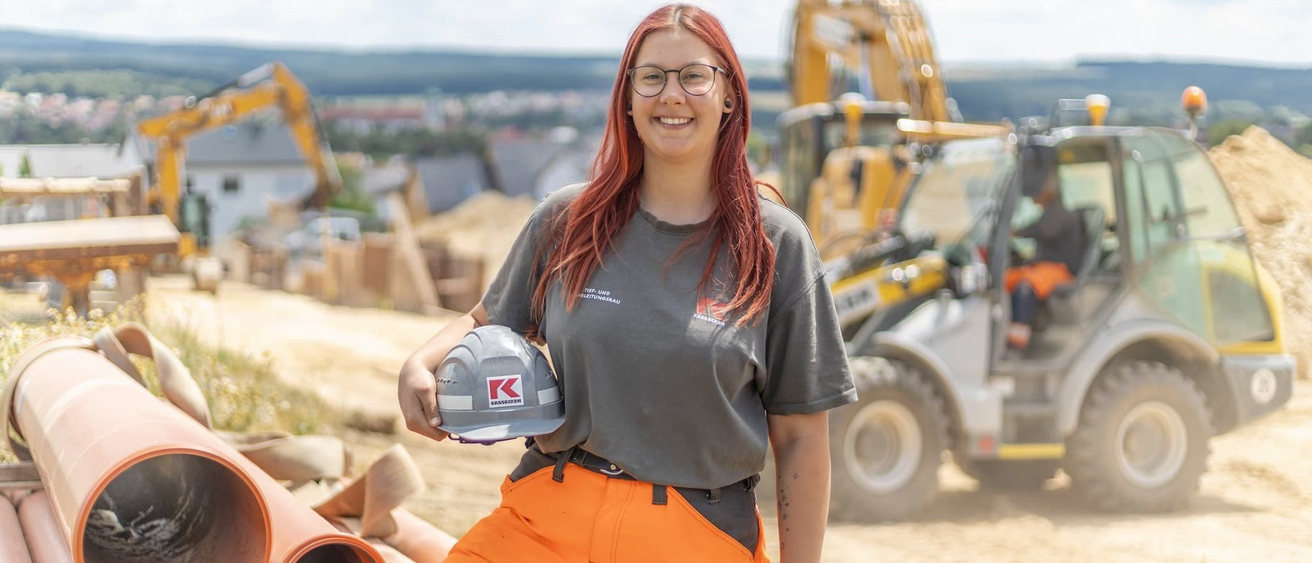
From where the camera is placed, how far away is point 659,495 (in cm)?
253

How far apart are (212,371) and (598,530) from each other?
13.5ft

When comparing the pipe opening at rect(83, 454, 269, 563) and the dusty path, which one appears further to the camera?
the dusty path

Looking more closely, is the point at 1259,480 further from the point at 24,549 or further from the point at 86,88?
the point at 86,88

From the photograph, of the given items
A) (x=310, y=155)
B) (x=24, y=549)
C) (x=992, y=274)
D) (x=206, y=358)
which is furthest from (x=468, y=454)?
(x=310, y=155)

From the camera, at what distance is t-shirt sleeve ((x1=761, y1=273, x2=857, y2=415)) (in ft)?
8.47

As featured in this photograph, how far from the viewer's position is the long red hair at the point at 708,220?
2561mm

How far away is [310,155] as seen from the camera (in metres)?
21.6

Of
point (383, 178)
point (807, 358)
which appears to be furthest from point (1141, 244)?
point (383, 178)

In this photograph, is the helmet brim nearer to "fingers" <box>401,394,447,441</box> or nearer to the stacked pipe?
"fingers" <box>401,394,447,441</box>

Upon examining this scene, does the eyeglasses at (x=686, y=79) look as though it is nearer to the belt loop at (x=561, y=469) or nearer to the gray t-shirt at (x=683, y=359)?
the gray t-shirt at (x=683, y=359)

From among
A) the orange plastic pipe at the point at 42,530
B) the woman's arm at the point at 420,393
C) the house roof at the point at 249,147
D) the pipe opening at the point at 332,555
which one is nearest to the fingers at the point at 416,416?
the woman's arm at the point at 420,393

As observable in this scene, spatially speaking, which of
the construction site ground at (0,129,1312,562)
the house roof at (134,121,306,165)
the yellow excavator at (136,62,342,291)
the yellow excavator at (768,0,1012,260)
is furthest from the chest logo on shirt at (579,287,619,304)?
the house roof at (134,121,306,165)

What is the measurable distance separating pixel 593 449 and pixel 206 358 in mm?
4013

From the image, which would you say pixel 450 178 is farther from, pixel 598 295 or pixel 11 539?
pixel 598 295
